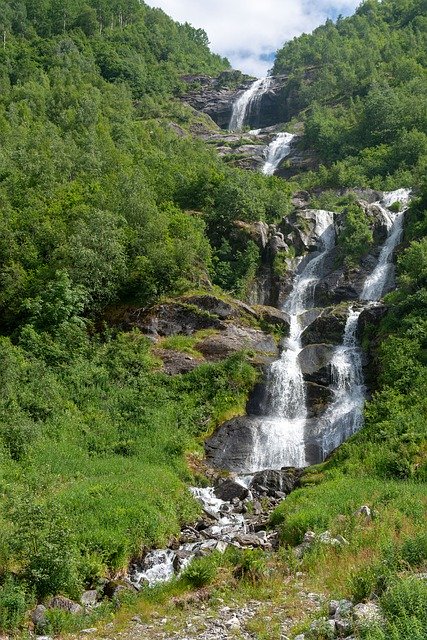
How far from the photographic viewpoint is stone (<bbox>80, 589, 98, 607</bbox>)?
1253cm

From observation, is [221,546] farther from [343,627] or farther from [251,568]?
[343,627]

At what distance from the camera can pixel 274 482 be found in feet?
71.3

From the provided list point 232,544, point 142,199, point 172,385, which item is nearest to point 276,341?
point 172,385

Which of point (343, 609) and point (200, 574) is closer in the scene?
point (343, 609)

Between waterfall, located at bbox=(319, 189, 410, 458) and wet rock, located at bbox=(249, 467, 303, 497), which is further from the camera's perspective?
waterfall, located at bbox=(319, 189, 410, 458)

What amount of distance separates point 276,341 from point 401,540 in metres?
23.1

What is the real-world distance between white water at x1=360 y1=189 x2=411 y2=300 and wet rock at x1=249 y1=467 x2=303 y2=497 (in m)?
22.8

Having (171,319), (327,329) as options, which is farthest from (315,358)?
(171,319)

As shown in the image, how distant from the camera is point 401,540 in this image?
12.5 meters

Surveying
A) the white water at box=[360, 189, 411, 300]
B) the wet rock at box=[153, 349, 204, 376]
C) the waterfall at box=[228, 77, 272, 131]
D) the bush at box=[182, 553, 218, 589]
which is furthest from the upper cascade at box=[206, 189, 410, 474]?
the waterfall at box=[228, 77, 272, 131]

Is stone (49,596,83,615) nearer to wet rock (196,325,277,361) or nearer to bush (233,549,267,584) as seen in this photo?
bush (233,549,267,584)

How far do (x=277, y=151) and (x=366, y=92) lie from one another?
18.3 m

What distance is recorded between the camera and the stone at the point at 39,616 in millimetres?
10961

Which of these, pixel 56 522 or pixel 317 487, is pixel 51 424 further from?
pixel 317 487
